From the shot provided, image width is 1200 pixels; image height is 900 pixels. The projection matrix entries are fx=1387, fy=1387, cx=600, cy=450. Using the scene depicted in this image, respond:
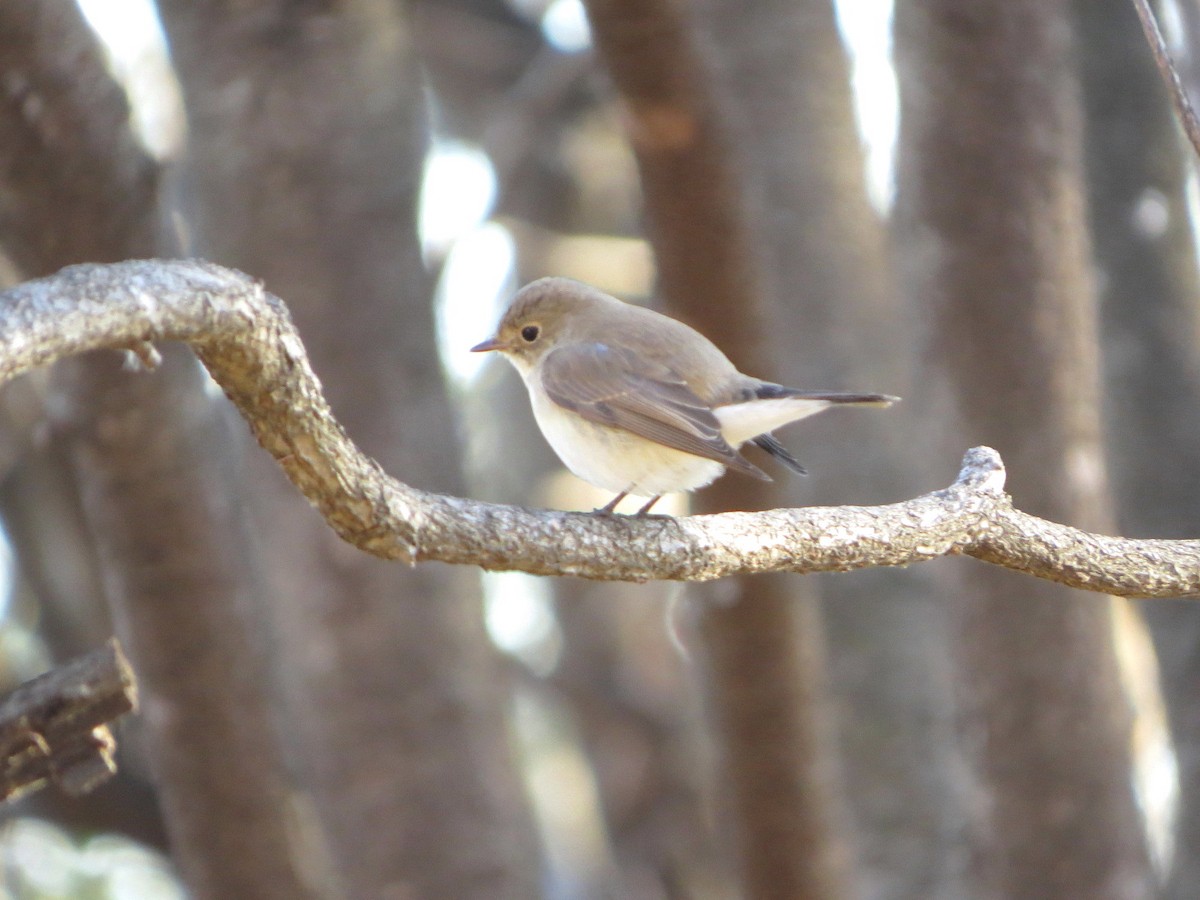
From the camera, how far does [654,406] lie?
3.77 metres

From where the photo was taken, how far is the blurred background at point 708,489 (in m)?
3.85

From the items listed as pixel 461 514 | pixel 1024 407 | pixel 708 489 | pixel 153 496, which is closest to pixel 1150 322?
pixel 1024 407

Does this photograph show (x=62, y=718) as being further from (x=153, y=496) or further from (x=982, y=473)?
(x=982, y=473)

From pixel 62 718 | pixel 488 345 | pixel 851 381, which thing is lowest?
pixel 62 718

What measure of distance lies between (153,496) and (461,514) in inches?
69.3

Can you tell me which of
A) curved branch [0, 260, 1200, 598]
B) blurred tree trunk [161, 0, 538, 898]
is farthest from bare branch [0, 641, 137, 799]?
blurred tree trunk [161, 0, 538, 898]

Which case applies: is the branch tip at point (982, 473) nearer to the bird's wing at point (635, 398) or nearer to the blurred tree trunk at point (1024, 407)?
the bird's wing at point (635, 398)

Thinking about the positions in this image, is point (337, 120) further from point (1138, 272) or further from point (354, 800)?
point (1138, 272)

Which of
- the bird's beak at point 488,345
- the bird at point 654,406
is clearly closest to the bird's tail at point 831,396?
the bird at point 654,406

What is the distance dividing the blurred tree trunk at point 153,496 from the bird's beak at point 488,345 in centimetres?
92

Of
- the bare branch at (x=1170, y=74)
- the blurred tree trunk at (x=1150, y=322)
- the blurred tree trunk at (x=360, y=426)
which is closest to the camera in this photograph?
the bare branch at (x=1170, y=74)

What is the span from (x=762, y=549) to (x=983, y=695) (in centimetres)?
198

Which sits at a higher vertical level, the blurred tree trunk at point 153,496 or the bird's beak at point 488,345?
the bird's beak at point 488,345

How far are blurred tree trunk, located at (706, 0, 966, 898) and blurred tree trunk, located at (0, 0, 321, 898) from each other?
6.94 ft
